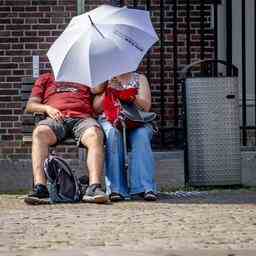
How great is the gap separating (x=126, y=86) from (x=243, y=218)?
1723 mm

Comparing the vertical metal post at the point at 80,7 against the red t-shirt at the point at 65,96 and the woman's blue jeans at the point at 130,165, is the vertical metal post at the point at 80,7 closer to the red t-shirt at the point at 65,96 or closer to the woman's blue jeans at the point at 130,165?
the red t-shirt at the point at 65,96

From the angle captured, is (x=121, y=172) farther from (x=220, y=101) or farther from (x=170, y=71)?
(x=170, y=71)

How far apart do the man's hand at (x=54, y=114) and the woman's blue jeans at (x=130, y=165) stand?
0.39m

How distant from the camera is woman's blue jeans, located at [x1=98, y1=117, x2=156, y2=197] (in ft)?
24.1

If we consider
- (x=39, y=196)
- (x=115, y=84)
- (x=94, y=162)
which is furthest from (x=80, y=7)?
(x=39, y=196)

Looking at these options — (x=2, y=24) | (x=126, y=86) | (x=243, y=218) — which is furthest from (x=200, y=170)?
(x=2, y=24)

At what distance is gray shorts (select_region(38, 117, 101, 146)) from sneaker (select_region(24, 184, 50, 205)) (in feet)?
1.62

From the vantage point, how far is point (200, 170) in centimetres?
827

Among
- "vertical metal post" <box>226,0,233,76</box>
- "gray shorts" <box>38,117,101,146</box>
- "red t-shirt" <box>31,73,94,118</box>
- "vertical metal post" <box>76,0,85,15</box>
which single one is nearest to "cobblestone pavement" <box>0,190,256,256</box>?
"gray shorts" <box>38,117,101,146</box>

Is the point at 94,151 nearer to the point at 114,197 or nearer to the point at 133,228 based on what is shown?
the point at 114,197

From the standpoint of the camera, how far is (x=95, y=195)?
7016mm

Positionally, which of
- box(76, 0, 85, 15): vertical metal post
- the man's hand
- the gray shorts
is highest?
box(76, 0, 85, 15): vertical metal post

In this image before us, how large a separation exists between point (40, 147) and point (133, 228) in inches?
61.4

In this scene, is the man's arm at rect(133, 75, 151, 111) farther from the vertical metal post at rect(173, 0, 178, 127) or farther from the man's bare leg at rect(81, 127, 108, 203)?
the vertical metal post at rect(173, 0, 178, 127)
